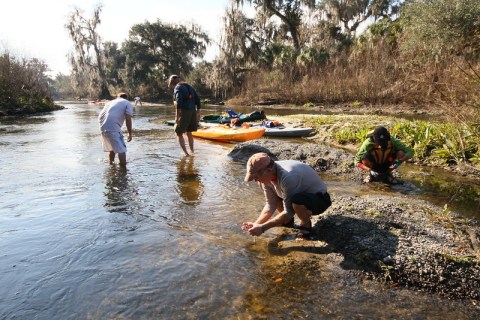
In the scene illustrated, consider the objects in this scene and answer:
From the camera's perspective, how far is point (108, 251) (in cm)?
403

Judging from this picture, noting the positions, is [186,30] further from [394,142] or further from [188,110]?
[394,142]

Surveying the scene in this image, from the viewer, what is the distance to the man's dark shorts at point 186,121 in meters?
8.99

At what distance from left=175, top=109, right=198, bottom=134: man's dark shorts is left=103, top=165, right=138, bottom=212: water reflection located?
175 cm

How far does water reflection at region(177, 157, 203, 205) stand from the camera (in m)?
5.96

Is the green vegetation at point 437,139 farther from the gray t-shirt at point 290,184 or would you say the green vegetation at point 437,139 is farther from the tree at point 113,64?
the tree at point 113,64

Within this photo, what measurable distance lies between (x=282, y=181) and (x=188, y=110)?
18.8 feet

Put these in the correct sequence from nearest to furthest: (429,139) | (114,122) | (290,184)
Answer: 1. (290,184)
2. (114,122)
3. (429,139)

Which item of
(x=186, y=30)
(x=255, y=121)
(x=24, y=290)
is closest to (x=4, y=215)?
(x=24, y=290)

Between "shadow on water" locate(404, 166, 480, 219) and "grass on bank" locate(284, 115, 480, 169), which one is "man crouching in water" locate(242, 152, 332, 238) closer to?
"shadow on water" locate(404, 166, 480, 219)

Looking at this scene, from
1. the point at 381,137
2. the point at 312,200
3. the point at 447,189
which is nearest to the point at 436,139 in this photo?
the point at 447,189

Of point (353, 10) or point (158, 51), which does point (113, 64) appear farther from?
point (353, 10)

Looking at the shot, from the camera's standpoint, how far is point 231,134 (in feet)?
39.5

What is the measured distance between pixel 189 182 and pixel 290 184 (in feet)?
11.4

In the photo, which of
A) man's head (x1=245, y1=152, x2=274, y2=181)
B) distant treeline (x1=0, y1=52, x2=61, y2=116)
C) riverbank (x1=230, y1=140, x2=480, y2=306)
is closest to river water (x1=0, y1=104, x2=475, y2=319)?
riverbank (x1=230, y1=140, x2=480, y2=306)
